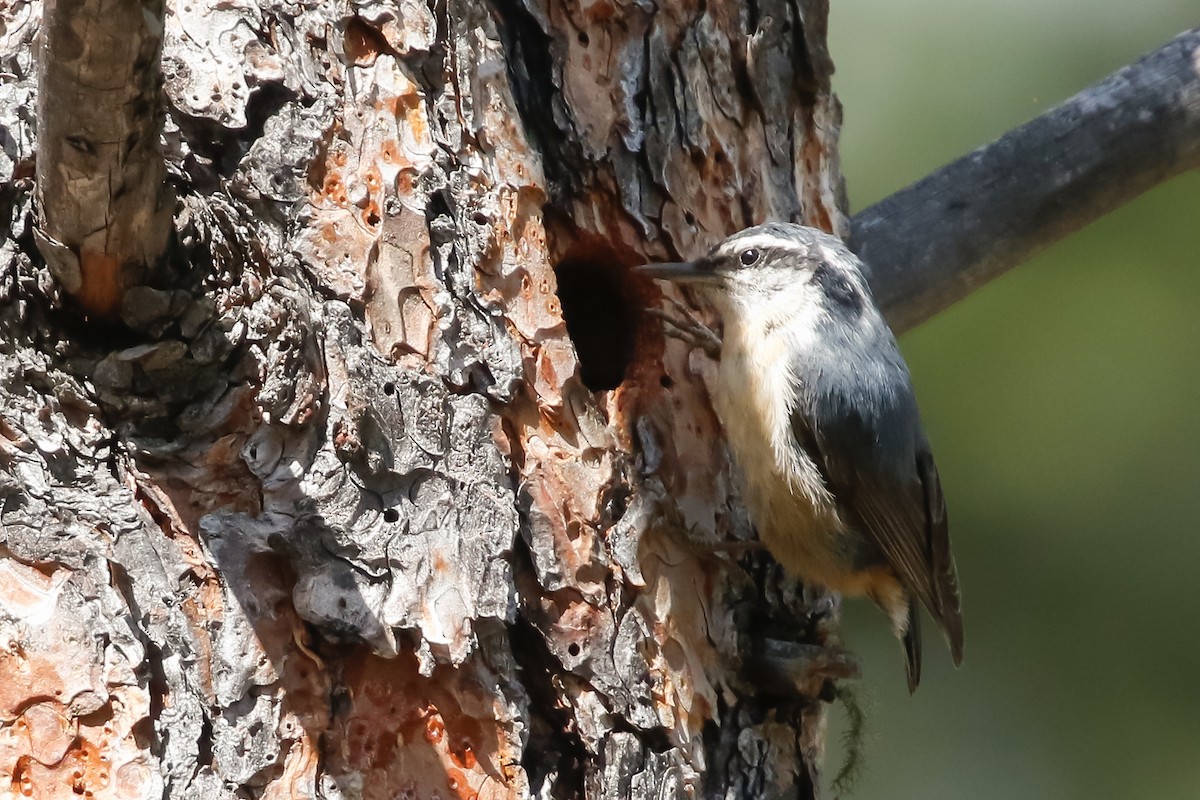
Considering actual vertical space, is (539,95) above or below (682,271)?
above

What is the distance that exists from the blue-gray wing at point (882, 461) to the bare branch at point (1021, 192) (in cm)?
21

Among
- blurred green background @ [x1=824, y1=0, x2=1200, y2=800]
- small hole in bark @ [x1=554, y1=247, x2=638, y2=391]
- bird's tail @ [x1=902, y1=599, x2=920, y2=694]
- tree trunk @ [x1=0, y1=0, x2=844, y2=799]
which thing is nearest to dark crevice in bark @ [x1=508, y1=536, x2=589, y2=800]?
tree trunk @ [x1=0, y1=0, x2=844, y2=799]

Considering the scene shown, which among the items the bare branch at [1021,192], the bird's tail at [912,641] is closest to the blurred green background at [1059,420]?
the bird's tail at [912,641]

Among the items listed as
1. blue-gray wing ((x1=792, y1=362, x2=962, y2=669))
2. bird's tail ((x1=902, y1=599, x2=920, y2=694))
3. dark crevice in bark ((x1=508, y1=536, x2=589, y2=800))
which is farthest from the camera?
bird's tail ((x1=902, y1=599, x2=920, y2=694))

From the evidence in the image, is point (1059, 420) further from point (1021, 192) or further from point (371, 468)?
point (371, 468)

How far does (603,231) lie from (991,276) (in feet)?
3.08

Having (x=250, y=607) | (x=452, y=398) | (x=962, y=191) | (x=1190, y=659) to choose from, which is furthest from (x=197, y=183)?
(x=1190, y=659)

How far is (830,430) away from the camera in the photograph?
319cm

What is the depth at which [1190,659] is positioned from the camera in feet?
17.9

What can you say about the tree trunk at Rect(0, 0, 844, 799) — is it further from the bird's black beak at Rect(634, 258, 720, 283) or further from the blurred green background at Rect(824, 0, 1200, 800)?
the blurred green background at Rect(824, 0, 1200, 800)

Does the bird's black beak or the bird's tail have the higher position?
the bird's black beak

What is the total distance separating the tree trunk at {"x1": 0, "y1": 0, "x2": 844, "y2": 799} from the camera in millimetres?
2014

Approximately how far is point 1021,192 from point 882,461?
2.33 feet

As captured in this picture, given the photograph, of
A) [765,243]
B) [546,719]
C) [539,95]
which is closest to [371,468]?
[546,719]
